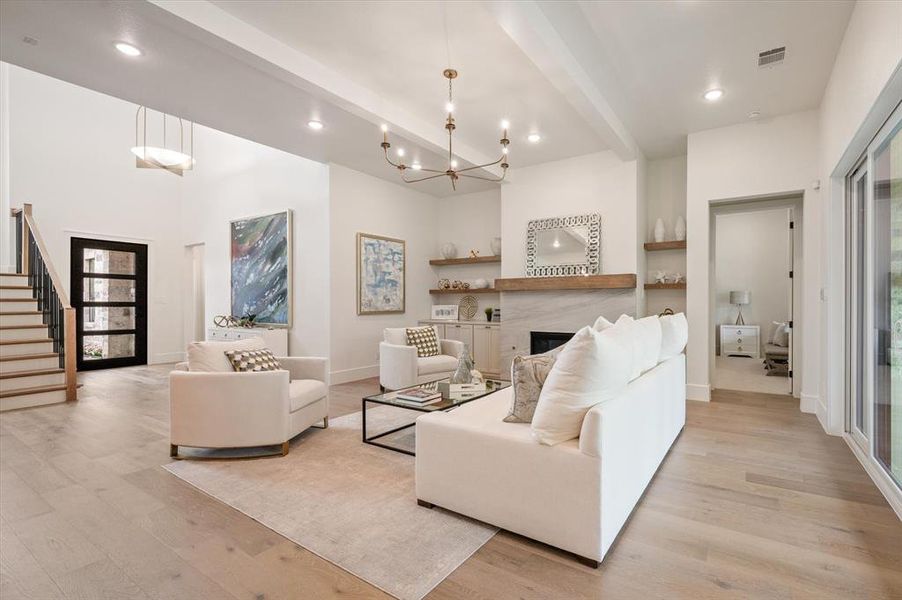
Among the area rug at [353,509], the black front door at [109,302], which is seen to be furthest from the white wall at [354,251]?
the black front door at [109,302]

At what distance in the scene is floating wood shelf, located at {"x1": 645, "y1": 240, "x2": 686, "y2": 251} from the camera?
5245 millimetres

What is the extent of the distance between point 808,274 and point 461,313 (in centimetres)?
454

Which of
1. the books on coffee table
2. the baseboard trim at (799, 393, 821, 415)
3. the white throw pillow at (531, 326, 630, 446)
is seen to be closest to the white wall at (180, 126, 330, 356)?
the books on coffee table

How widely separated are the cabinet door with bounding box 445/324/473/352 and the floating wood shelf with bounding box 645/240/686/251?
8.86ft

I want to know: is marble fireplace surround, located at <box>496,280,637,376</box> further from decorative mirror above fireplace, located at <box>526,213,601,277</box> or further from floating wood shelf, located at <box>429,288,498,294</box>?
floating wood shelf, located at <box>429,288,498,294</box>

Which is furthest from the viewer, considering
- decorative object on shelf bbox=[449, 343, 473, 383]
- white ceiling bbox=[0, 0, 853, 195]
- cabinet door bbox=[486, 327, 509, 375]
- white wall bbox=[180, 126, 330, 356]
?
cabinet door bbox=[486, 327, 509, 375]

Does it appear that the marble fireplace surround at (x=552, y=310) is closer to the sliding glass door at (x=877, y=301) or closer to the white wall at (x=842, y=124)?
the white wall at (x=842, y=124)

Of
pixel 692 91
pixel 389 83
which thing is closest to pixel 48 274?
pixel 389 83

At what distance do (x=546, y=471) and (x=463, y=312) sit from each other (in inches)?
216

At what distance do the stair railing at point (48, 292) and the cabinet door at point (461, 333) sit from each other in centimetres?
464

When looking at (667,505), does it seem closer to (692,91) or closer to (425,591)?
(425,591)

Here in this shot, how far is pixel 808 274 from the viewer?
14.2 ft

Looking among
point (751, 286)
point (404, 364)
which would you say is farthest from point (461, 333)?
point (751, 286)

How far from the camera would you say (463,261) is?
7082 millimetres
